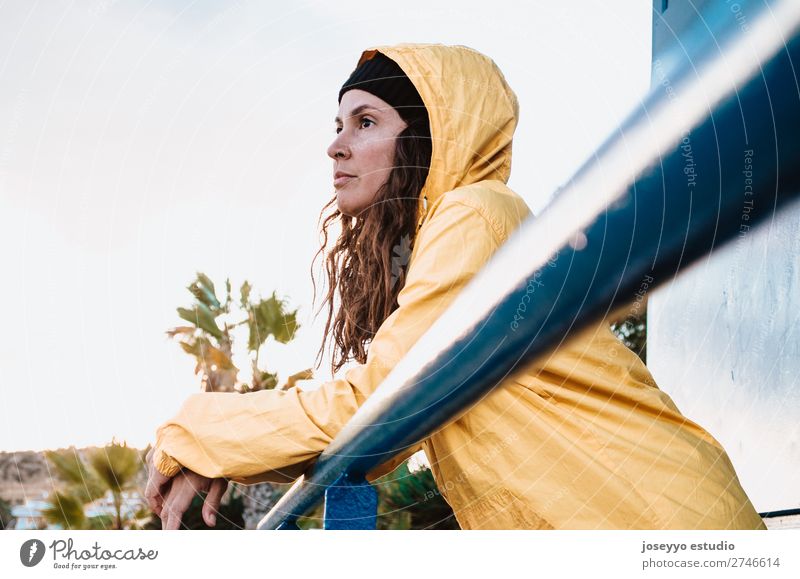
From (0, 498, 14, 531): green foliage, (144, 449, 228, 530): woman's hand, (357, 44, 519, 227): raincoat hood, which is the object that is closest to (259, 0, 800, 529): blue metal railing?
(144, 449, 228, 530): woman's hand

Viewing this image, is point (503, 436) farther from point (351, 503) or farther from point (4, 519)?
point (4, 519)

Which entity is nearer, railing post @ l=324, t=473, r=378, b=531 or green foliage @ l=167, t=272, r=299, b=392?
railing post @ l=324, t=473, r=378, b=531

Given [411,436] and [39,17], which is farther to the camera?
[39,17]

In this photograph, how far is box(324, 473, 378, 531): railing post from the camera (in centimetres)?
86

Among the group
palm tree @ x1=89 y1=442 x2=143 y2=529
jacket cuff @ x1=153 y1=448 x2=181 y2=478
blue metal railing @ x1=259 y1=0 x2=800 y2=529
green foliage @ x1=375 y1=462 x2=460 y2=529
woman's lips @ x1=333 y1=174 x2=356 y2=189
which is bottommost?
jacket cuff @ x1=153 y1=448 x2=181 y2=478

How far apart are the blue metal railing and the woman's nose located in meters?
0.44

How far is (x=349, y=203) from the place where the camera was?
116 cm

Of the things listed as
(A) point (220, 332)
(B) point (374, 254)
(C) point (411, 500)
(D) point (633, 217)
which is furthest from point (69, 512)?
(D) point (633, 217)

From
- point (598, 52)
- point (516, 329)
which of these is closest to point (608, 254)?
point (516, 329)

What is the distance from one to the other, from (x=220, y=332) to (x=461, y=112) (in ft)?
11.9

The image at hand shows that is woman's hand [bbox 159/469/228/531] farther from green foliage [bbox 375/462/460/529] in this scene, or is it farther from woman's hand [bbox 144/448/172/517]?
green foliage [bbox 375/462/460/529]

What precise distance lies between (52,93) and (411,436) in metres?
1.11

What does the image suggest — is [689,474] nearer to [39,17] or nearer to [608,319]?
[608,319]
